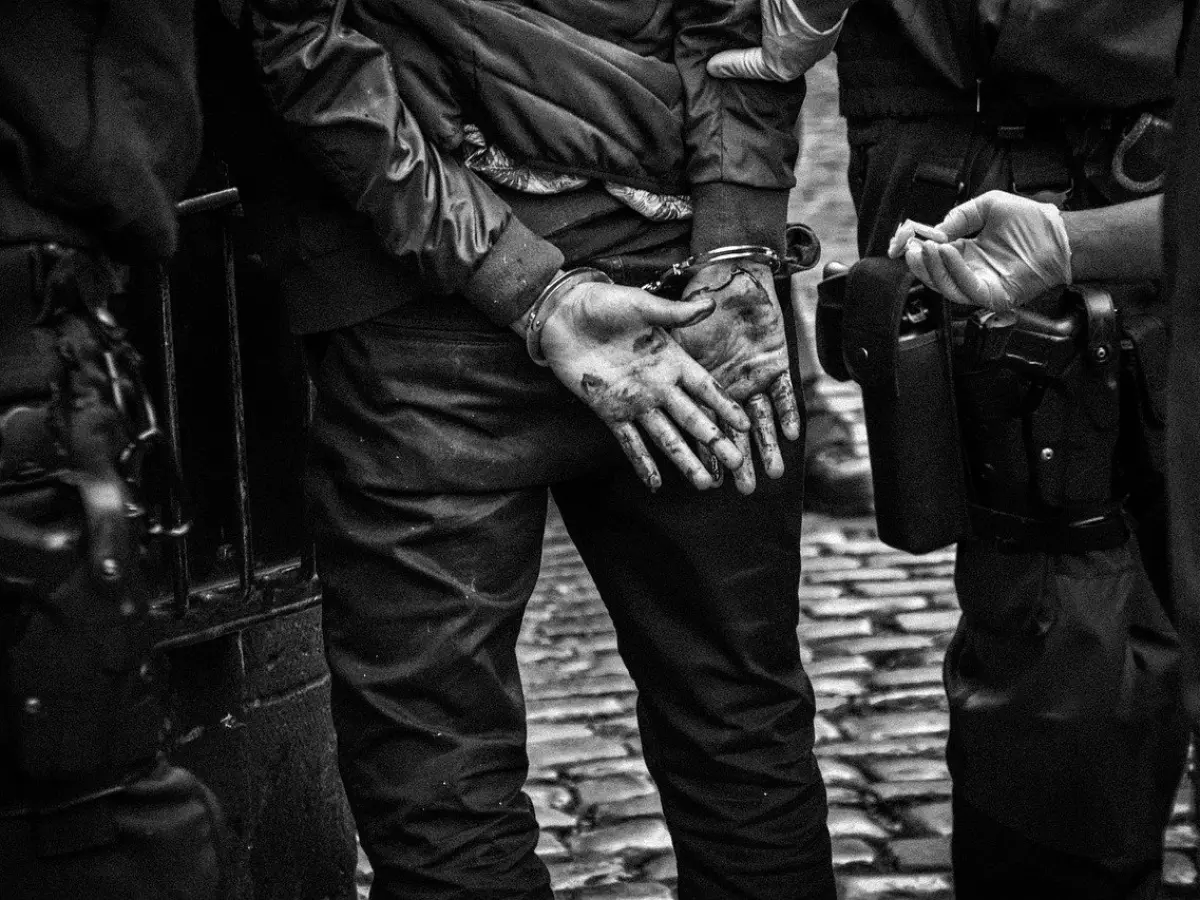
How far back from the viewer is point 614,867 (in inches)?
148

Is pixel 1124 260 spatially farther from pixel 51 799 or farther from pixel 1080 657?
pixel 51 799

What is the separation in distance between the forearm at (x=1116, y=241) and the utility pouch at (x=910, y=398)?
280 millimetres

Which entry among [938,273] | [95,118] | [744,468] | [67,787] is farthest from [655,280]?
[67,787]

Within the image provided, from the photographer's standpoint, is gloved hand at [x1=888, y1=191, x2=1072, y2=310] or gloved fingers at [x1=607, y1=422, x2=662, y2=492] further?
gloved hand at [x1=888, y1=191, x2=1072, y2=310]

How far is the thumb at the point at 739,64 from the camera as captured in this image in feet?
8.95

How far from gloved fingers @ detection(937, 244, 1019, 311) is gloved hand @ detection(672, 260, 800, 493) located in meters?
0.25

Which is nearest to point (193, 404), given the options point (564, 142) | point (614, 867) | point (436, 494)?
point (436, 494)

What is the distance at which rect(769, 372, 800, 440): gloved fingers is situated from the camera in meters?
2.79

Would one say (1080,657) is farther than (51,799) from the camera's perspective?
Answer: Yes

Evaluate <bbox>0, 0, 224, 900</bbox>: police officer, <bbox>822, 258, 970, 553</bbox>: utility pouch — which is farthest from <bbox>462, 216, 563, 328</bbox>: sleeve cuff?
<bbox>822, 258, 970, 553</bbox>: utility pouch

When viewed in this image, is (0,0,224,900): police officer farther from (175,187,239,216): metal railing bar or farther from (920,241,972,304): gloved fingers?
(920,241,972,304): gloved fingers

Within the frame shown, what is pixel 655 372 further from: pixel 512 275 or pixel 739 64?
pixel 739 64

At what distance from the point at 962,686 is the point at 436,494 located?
984 mm

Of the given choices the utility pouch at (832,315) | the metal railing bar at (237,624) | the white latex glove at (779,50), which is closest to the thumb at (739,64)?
the white latex glove at (779,50)
